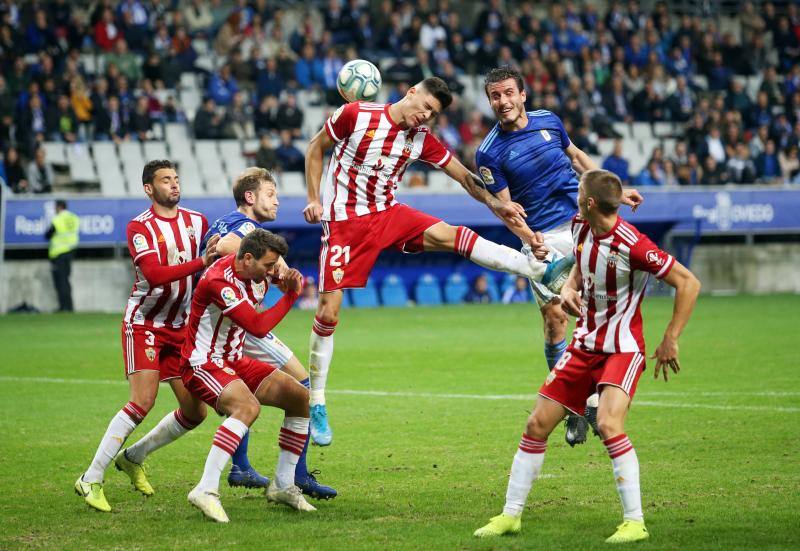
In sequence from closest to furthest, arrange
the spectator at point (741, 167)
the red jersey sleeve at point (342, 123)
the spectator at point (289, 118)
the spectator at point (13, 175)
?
the red jersey sleeve at point (342, 123), the spectator at point (13, 175), the spectator at point (289, 118), the spectator at point (741, 167)

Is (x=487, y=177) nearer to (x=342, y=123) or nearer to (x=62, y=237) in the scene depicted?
(x=342, y=123)

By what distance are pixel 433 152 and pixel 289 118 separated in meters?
17.9

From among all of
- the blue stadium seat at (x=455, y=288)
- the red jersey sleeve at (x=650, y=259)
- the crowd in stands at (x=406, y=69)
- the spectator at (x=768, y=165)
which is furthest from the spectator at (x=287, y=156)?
the red jersey sleeve at (x=650, y=259)

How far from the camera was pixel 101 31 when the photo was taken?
26859mm

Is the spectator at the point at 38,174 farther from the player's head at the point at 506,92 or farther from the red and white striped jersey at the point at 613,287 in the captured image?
the red and white striped jersey at the point at 613,287

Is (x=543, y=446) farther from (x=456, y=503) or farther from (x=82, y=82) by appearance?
(x=82, y=82)

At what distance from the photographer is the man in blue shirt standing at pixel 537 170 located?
9266mm

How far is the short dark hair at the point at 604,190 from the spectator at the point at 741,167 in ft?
74.1

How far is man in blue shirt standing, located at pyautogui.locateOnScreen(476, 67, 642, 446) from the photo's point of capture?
30.4 feet

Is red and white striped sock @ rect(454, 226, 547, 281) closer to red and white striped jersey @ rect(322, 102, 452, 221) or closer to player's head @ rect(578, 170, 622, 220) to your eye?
red and white striped jersey @ rect(322, 102, 452, 221)

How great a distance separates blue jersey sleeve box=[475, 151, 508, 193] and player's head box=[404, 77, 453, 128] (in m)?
0.86

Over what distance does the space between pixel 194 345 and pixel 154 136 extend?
61.3 ft

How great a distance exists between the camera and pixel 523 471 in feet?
22.0

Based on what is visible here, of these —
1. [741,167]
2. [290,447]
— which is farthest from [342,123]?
[741,167]
